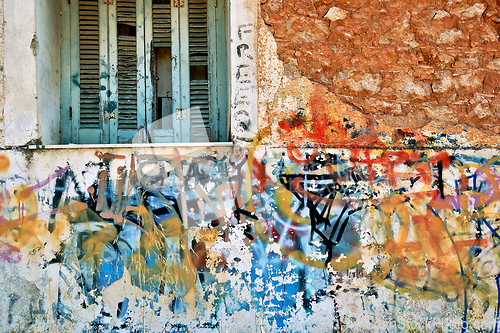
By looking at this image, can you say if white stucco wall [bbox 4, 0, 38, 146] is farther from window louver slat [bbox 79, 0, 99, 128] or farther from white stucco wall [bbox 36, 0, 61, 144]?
window louver slat [bbox 79, 0, 99, 128]

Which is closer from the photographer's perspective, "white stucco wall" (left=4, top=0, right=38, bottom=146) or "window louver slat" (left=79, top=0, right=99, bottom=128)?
"white stucco wall" (left=4, top=0, right=38, bottom=146)

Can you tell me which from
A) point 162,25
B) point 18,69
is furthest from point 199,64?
point 18,69

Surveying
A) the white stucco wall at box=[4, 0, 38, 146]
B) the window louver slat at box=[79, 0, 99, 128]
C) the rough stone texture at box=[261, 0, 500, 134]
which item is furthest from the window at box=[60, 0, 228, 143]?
the rough stone texture at box=[261, 0, 500, 134]

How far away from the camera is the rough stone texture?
9.59 feet

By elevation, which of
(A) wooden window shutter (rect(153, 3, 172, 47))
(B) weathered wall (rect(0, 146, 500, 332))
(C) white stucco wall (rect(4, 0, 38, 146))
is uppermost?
(A) wooden window shutter (rect(153, 3, 172, 47))

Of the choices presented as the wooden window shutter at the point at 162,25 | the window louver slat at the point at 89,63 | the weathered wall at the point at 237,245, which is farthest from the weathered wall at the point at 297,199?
the wooden window shutter at the point at 162,25

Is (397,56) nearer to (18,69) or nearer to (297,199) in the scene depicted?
(297,199)

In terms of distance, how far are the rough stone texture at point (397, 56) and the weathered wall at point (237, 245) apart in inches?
18.6

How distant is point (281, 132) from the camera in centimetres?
291

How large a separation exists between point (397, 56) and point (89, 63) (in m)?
2.72

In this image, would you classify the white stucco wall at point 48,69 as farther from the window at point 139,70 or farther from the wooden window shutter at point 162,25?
the wooden window shutter at point 162,25

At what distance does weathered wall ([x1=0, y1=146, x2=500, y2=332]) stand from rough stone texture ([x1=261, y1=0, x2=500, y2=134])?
0.47 metres

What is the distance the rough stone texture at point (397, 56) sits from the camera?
2.92 meters

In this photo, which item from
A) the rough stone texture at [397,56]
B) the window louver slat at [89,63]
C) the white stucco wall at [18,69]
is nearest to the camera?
the white stucco wall at [18,69]
